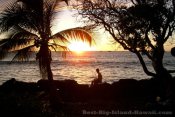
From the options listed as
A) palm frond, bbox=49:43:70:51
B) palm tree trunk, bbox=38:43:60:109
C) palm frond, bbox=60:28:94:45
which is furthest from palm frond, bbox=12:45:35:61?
palm frond, bbox=60:28:94:45

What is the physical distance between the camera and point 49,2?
1634 cm

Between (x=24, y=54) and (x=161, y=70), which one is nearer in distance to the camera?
(x=24, y=54)

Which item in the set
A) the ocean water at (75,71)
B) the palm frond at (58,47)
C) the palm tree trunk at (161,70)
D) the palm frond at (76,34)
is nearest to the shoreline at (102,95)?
the palm tree trunk at (161,70)

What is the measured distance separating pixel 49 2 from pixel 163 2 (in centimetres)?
547

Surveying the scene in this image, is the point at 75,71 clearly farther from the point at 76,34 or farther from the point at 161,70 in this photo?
the point at 161,70

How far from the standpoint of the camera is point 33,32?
16219 mm

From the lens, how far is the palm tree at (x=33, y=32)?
15.4 metres

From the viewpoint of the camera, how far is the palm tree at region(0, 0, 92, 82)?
15.4 m

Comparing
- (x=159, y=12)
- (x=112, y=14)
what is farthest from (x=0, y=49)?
(x=159, y=12)

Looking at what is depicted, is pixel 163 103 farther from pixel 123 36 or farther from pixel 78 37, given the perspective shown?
pixel 78 37

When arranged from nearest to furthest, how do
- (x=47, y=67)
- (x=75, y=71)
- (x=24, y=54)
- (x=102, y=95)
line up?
(x=24, y=54) < (x=47, y=67) < (x=102, y=95) < (x=75, y=71)

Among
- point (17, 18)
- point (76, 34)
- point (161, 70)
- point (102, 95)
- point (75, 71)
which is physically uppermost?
point (17, 18)

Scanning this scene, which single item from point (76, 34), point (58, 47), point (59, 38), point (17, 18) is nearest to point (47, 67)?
point (58, 47)

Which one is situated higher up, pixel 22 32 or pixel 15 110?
pixel 22 32
